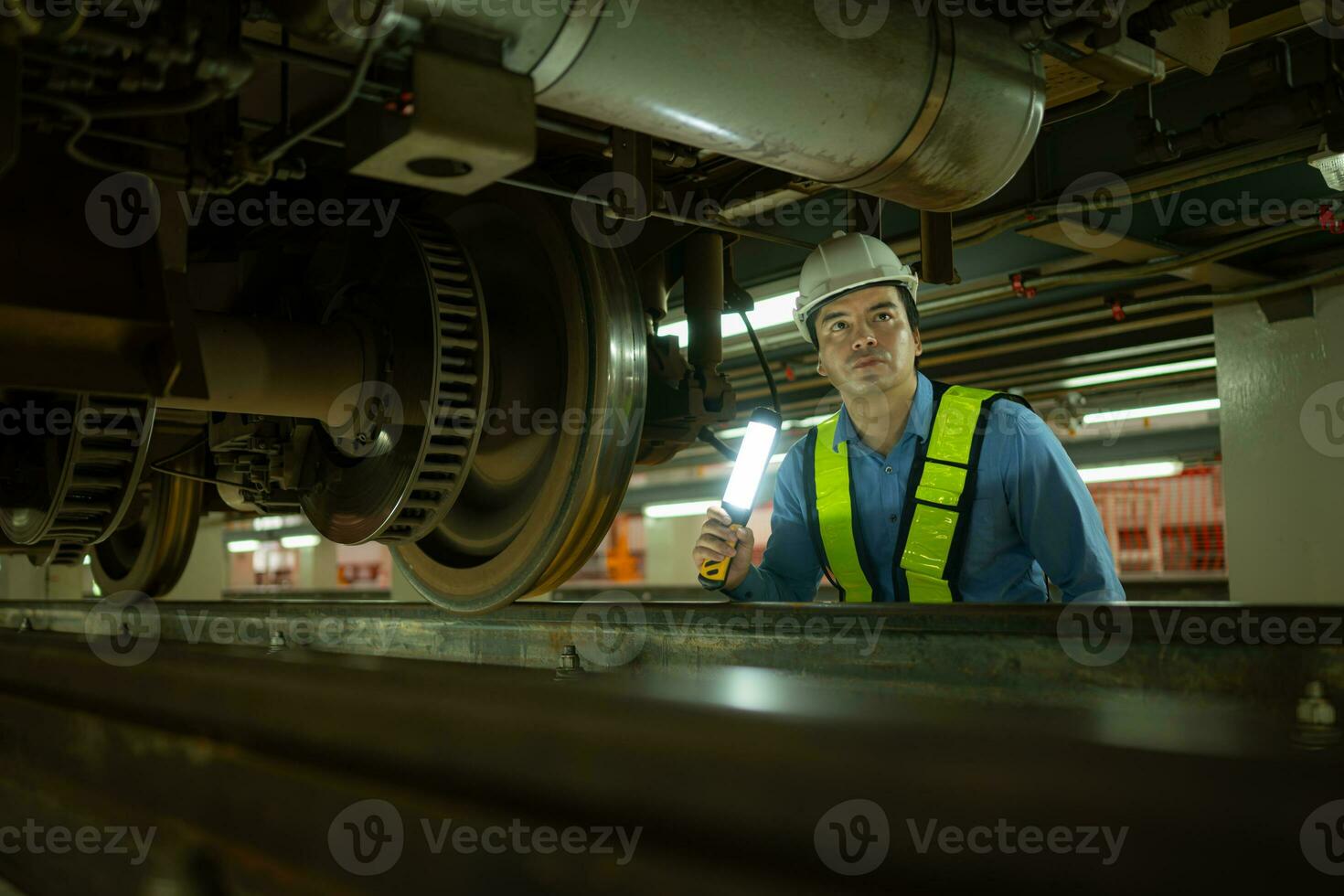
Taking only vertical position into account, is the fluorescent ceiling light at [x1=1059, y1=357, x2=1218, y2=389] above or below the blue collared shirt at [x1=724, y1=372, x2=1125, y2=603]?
above

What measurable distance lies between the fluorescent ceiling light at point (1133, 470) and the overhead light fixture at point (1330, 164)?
5.34 meters

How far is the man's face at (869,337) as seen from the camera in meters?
2.62

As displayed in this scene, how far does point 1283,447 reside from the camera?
4.41 m

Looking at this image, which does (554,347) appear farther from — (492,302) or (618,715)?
(618,715)

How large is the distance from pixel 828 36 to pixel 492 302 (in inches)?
44.5

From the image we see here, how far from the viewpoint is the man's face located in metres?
2.62

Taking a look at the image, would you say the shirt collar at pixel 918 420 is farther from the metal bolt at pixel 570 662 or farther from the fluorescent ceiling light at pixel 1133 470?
the fluorescent ceiling light at pixel 1133 470

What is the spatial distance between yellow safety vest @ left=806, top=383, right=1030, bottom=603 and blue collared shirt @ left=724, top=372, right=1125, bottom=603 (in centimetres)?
2

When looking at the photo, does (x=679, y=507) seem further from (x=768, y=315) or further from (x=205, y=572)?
(x=768, y=315)

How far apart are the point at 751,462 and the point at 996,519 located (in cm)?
63

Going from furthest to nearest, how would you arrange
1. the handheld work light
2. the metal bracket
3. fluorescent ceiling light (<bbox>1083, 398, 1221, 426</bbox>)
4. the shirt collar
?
fluorescent ceiling light (<bbox>1083, 398, 1221, 426</bbox>), the shirt collar, the handheld work light, the metal bracket

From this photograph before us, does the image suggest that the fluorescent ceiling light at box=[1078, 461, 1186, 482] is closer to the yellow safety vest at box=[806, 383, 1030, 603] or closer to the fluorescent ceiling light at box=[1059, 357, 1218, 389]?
the fluorescent ceiling light at box=[1059, 357, 1218, 389]

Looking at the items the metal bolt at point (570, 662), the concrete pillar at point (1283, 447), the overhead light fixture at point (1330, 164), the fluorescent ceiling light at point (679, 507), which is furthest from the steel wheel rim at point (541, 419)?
the fluorescent ceiling light at point (679, 507)

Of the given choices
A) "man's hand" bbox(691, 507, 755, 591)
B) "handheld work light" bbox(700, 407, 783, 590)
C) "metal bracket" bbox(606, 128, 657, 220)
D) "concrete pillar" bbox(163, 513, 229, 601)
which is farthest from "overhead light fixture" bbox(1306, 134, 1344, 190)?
"concrete pillar" bbox(163, 513, 229, 601)
